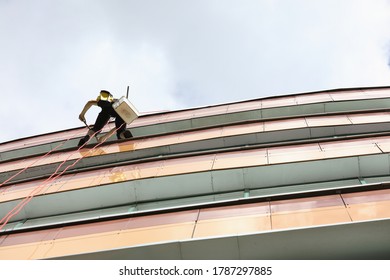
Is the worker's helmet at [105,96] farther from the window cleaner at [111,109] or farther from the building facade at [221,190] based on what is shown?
the building facade at [221,190]

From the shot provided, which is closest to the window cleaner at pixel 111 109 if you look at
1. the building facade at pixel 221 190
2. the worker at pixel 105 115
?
the worker at pixel 105 115

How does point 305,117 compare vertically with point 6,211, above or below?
above

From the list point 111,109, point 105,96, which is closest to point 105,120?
point 111,109

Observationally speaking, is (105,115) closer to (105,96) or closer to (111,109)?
(111,109)

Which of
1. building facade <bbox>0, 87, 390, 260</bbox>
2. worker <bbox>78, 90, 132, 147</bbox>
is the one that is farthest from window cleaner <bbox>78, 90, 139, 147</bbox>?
building facade <bbox>0, 87, 390, 260</bbox>

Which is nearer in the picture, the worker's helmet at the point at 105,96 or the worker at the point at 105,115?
the worker's helmet at the point at 105,96

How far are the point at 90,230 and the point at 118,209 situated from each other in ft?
7.24

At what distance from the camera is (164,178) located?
1026 centimetres

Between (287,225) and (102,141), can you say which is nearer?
(287,225)

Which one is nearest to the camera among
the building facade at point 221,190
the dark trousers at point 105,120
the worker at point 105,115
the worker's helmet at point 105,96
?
the building facade at point 221,190

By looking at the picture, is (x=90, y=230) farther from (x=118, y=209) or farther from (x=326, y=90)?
(x=326, y=90)

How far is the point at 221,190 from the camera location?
32.7 feet

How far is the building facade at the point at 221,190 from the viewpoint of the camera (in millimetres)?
6160
